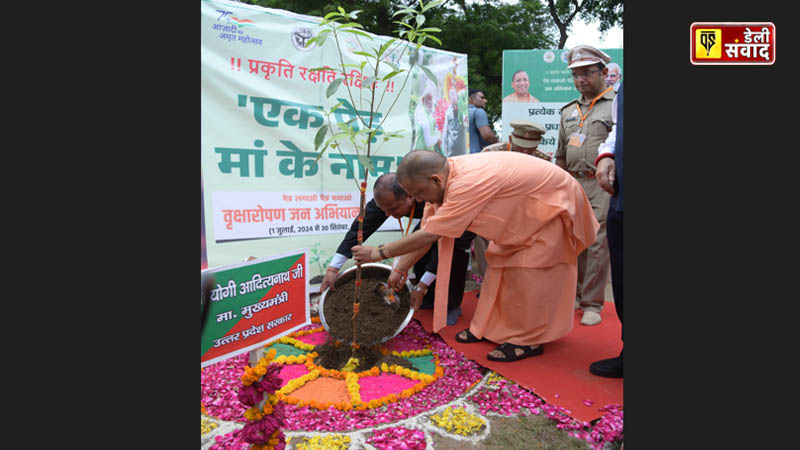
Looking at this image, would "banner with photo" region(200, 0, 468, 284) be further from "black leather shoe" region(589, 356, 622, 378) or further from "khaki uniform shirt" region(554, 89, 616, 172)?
"black leather shoe" region(589, 356, 622, 378)

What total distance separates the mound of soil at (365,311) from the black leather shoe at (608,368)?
1129mm

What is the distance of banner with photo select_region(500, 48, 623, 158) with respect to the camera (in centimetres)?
586

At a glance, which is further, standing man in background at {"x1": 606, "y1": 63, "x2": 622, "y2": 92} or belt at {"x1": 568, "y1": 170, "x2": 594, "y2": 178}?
standing man in background at {"x1": 606, "y1": 63, "x2": 622, "y2": 92}

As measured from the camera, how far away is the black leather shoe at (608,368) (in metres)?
2.52

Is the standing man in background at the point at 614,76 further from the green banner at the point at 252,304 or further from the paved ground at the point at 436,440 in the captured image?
the green banner at the point at 252,304

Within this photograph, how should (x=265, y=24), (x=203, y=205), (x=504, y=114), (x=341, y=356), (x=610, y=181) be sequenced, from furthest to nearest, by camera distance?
1. (x=504, y=114)
2. (x=265, y=24)
3. (x=203, y=205)
4. (x=341, y=356)
5. (x=610, y=181)

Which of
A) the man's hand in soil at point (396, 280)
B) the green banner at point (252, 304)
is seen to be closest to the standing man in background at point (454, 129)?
the man's hand in soil at point (396, 280)

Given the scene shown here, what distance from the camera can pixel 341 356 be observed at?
2713 mm

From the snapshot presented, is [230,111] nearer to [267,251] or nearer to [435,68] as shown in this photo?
A: [267,251]

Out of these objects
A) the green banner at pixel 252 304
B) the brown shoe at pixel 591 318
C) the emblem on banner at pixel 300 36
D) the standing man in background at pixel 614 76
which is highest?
the standing man in background at pixel 614 76

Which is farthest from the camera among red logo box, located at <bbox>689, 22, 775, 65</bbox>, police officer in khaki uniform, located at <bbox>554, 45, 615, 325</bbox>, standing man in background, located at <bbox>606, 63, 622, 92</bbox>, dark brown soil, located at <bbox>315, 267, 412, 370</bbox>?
standing man in background, located at <bbox>606, 63, 622, 92</bbox>

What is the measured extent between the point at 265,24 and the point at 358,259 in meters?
2.26

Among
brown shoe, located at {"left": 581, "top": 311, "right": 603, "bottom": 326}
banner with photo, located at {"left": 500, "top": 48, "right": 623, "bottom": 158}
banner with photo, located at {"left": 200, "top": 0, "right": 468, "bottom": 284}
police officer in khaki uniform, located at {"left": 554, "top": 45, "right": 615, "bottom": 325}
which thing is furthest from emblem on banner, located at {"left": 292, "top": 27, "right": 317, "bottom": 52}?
brown shoe, located at {"left": 581, "top": 311, "right": 603, "bottom": 326}

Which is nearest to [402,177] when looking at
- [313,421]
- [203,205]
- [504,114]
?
[313,421]
